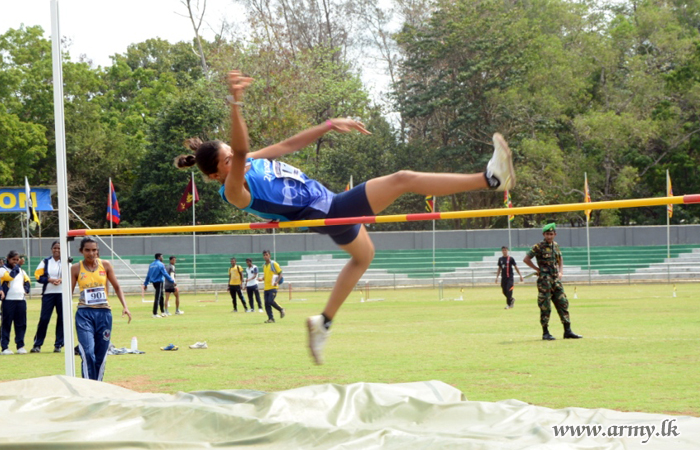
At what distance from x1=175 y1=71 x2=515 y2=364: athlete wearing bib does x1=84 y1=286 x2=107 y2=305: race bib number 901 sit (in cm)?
329

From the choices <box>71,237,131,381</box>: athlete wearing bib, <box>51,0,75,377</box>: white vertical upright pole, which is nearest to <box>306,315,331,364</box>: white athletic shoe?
<box>51,0,75,377</box>: white vertical upright pole

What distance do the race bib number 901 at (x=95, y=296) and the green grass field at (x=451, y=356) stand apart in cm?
108

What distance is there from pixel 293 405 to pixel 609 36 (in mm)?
45330

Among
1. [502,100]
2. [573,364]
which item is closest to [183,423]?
[573,364]

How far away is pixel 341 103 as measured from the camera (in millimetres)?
40188

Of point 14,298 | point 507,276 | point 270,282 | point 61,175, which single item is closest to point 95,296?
point 61,175

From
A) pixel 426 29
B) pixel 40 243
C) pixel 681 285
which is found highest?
pixel 426 29

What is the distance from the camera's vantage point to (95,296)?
28.1 ft

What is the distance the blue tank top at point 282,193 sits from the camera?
18.2 ft

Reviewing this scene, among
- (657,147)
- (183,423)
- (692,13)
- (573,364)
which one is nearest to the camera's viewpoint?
(183,423)

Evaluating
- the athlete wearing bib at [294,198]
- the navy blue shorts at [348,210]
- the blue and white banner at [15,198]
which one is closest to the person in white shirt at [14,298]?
the athlete wearing bib at [294,198]

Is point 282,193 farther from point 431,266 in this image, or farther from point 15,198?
point 431,266

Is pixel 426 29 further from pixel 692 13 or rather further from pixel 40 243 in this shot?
pixel 40 243

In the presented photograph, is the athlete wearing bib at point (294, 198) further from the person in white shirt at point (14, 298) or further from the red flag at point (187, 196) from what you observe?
the red flag at point (187, 196)
